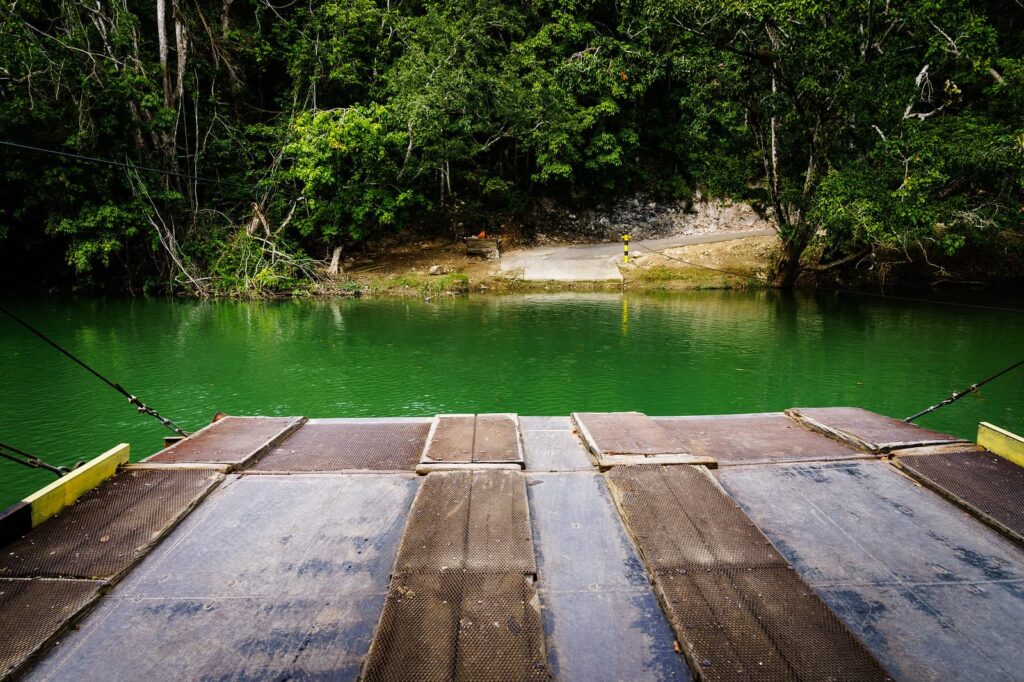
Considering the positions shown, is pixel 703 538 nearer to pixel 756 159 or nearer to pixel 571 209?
pixel 756 159

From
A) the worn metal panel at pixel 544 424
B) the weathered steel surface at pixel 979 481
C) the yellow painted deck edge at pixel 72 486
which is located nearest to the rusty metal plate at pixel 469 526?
the worn metal panel at pixel 544 424

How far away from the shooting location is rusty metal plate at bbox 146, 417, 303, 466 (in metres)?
3.21

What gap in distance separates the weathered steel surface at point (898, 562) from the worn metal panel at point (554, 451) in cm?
79

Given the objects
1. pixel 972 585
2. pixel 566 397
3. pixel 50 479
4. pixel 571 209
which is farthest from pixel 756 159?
pixel 50 479

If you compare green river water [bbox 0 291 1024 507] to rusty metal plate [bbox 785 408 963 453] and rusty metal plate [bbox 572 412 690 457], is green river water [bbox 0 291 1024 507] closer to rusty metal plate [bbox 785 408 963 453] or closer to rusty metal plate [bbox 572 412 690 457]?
rusty metal plate [bbox 785 408 963 453]

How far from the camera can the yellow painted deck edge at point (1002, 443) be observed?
304cm

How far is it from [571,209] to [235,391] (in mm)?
15594

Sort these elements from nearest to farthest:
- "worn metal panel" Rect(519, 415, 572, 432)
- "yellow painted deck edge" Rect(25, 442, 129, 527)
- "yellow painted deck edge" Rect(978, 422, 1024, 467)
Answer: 1. "yellow painted deck edge" Rect(25, 442, 129, 527)
2. "yellow painted deck edge" Rect(978, 422, 1024, 467)
3. "worn metal panel" Rect(519, 415, 572, 432)

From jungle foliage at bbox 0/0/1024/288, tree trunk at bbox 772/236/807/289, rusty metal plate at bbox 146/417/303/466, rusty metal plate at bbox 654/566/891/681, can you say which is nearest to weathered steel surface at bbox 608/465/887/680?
rusty metal plate at bbox 654/566/891/681

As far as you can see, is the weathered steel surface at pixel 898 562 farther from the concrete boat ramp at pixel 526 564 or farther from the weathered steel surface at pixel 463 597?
the weathered steel surface at pixel 463 597

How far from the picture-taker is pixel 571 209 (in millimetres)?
20406

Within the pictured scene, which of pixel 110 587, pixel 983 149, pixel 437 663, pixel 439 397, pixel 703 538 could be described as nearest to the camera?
pixel 437 663

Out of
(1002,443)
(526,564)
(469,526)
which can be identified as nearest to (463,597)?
(526,564)

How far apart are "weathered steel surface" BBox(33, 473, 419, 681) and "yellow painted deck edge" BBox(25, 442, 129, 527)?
0.56 metres
